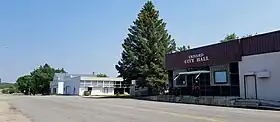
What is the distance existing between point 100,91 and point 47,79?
55.8 meters

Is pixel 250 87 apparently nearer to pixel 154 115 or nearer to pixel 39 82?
pixel 154 115

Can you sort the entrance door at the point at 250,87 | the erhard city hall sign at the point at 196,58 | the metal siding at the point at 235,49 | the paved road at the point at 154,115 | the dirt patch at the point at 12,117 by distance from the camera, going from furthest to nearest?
the erhard city hall sign at the point at 196,58 → the entrance door at the point at 250,87 → the metal siding at the point at 235,49 → the dirt patch at the point at 12,117 → the paved road at the point at 154,115

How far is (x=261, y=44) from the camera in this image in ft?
98.8

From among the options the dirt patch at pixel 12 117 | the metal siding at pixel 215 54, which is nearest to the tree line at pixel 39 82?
the metal siding at pixel 215 54

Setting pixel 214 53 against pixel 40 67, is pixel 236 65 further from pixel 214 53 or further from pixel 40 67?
pixel 40 67

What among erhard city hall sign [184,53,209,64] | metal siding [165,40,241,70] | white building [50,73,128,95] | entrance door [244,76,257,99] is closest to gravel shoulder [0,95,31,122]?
entrance door [244,76,257,99]

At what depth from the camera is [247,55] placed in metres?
31.9

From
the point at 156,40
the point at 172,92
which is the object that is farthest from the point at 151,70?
the point at 172,92

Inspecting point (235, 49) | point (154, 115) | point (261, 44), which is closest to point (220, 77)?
point (235, 49)

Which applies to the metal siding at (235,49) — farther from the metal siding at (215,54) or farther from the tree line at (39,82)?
the tree line at (39,82)

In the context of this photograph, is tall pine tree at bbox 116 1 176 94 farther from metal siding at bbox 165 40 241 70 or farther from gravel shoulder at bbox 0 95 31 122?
gravel shoulder at bbox 0 95 31 122

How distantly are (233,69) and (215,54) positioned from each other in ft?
9.79

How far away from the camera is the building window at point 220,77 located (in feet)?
114

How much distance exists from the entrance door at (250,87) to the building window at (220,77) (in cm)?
304
